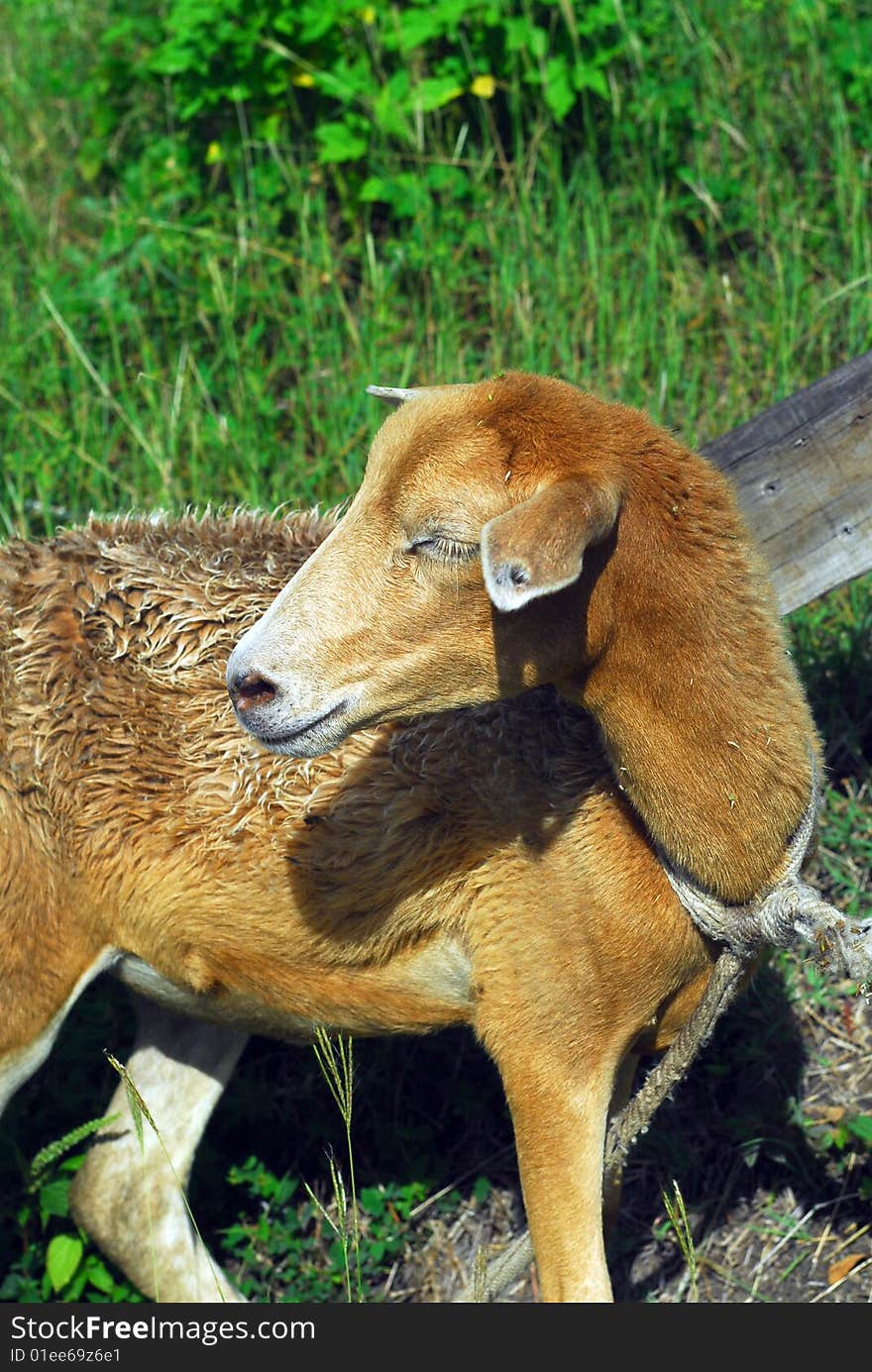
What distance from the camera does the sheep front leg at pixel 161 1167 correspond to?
4238 millimetres

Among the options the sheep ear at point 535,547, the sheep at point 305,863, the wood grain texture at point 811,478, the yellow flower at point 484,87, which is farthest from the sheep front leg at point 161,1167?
the yellow flower at point 484,87

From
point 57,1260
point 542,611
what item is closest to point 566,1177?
point 542,611

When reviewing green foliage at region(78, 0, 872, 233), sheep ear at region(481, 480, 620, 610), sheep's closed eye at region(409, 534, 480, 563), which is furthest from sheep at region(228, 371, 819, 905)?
green foliage at region(78, 0, 872, 233)

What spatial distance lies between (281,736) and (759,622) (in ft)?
3.37

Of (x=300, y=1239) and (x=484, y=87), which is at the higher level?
(x=484, y=87)

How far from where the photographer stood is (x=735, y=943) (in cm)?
323

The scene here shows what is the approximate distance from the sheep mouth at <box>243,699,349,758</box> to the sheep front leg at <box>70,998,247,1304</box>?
67.3 inches

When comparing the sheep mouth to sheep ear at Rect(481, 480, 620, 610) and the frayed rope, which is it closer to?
sheep ear at Rect(481, 480, 620, 610)

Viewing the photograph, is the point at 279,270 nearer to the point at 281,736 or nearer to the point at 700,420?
the point at 700,420

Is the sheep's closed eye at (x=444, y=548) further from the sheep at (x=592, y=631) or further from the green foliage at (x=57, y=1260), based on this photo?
the green foliage at (x=57, y=1260)

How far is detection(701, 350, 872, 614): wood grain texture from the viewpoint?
3.74m

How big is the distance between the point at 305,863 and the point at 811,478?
1.62m

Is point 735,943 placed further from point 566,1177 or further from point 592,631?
point 592,631

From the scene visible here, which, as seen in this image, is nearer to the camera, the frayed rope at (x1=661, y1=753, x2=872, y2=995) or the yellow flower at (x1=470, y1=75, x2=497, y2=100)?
the frayed rope at (x1=661, y1=753, x2=872, y2=995)
